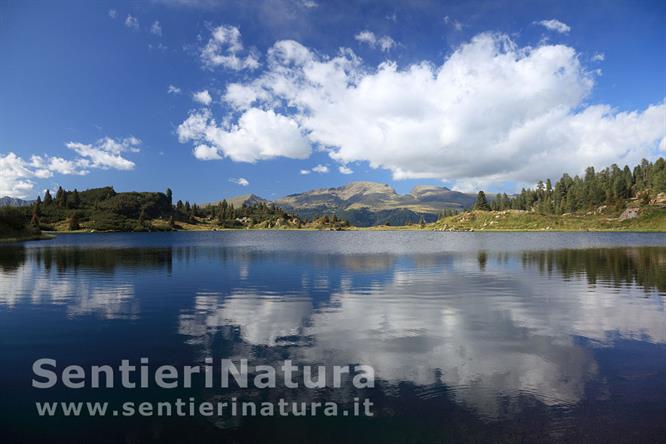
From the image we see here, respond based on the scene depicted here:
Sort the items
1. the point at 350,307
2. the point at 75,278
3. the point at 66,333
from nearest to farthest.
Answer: the point at 66,333
the point at 350,307
the point at 75,278

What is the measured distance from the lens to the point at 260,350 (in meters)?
22.6

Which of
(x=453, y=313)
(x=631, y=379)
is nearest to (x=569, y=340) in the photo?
(x=631, y=379)

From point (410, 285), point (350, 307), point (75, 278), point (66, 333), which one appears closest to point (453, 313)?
point (350, 307)

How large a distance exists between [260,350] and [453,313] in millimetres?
16873

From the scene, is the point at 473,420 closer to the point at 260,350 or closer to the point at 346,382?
the point at 346,382

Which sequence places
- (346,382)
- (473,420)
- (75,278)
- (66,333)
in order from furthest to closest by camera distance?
(75,278) → (66,333) → (346,382) → (473,420)

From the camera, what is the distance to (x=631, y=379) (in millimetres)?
18219

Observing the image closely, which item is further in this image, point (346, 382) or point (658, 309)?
point (658, 309)

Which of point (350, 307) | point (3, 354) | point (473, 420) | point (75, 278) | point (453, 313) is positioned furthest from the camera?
point (75, 278)

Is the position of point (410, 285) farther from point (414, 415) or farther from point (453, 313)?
point (414, 415)

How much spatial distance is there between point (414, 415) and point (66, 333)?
958 inches

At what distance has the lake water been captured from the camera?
13.9m

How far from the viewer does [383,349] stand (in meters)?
22.7

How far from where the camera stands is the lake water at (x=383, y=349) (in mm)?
13898
